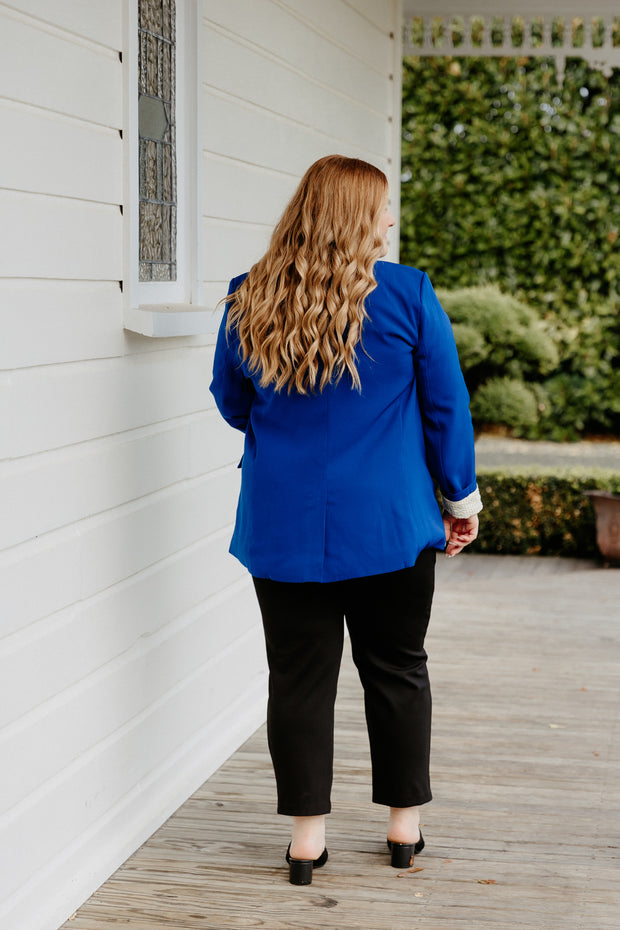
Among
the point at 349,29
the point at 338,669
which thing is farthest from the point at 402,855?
the point at 349,29

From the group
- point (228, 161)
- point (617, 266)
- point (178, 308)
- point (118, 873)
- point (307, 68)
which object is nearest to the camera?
point (118, 873)

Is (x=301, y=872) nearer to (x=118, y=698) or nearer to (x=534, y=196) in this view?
(x=118, y=698)

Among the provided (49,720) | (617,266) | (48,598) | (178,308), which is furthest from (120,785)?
(617,266)

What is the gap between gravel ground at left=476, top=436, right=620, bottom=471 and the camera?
8688mm

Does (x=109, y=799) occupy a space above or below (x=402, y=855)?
above

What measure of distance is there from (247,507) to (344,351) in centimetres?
39

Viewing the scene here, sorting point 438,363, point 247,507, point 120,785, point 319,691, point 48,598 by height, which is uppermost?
point 438,363

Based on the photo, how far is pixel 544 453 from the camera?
885 cm

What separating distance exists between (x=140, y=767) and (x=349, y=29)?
2707mm

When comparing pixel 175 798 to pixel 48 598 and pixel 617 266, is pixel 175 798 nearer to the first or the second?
pixel 48 598

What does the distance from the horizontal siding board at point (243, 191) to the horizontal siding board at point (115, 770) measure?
1.23 meters

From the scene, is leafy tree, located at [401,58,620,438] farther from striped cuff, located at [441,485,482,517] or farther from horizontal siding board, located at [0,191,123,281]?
horizontal siding board, located at [0,191,123,281]

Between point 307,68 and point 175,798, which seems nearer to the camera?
point 175,798

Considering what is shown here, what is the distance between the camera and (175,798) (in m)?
2.94
